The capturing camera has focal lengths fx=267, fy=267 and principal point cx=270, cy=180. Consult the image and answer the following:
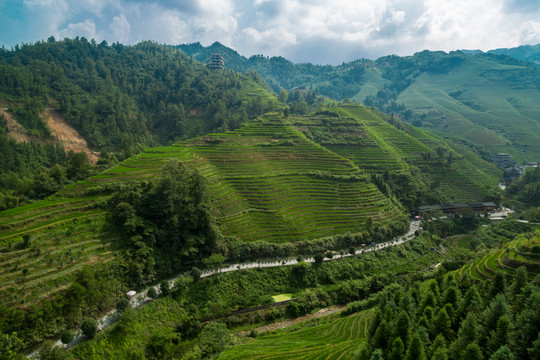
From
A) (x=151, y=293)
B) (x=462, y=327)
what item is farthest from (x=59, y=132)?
(x=462, y=327)

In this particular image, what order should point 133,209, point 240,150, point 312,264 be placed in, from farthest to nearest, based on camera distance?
point 240,150
point 312,264
point 133,209

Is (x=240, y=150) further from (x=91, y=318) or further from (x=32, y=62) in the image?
(x=32, y=62)

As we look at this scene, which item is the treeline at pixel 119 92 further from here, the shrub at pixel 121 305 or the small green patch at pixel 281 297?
the small green patch at pixel 281 297

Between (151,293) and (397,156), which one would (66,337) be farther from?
(397,156)

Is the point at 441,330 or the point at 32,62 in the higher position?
the point at 32,62

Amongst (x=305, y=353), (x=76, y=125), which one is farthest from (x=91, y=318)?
(x=76, y=125)

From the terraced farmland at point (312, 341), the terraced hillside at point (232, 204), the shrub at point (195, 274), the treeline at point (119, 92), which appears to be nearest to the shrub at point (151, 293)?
the shrub at point (195, 274)

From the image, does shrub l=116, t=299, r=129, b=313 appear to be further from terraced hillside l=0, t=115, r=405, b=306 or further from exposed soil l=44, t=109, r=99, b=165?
exposed soil l=44, t=109, r=99, b=165
